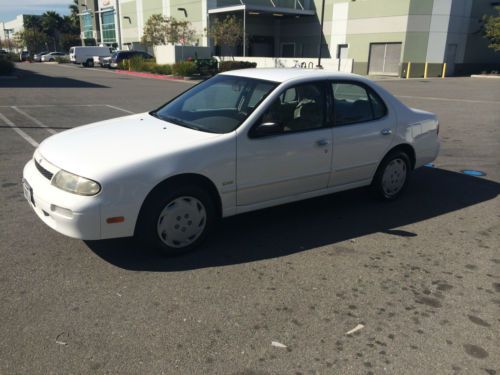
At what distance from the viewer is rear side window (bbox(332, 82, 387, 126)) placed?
191 inches

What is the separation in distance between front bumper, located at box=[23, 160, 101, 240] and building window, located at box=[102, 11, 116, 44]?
64.3 metres

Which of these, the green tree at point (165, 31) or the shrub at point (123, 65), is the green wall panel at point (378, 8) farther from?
the shrub at point (123, 65)

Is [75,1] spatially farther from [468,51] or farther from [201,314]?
[201,314]

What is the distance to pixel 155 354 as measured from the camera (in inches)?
109

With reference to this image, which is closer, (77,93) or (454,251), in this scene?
(454,251)

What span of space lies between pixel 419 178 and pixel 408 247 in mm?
2736

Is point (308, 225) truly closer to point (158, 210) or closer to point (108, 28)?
point (158, 210)

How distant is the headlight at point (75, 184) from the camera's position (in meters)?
3.47

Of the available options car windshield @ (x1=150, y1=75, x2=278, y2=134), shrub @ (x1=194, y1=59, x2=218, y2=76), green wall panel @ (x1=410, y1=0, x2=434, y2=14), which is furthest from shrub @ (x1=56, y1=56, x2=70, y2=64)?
car windshield @ (x1=150, y1=75, x2=278, y2=134)

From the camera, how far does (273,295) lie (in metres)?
3.46

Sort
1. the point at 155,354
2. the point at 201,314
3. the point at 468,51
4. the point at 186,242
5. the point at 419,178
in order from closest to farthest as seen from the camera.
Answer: the point at 155,354
the point at 201,314
the point at 186,242
the point at 419,178
the point at 468,51

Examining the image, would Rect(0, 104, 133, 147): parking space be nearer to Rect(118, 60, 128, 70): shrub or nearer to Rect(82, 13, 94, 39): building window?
Rect(118, 60, 128, 70): shrub

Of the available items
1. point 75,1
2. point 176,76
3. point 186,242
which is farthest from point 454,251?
point 75,1

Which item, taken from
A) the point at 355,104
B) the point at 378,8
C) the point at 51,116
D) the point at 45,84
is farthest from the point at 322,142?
the point at 378,8
